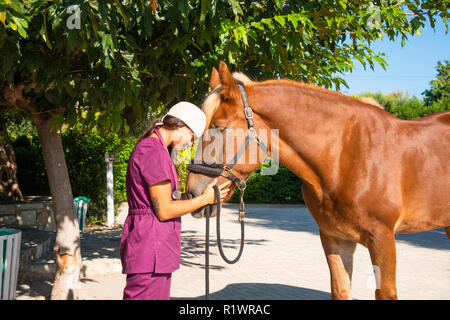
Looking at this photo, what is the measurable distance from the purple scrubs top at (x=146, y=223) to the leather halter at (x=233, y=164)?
20 cm

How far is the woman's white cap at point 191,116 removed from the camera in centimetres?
228

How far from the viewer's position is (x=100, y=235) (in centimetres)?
958

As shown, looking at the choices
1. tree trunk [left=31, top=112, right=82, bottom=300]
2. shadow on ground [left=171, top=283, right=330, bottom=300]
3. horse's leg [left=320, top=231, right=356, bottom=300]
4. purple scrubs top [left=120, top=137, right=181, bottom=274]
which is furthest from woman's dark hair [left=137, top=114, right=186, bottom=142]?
shadow on ground [left=171, top=283, right=330, bottom=300]

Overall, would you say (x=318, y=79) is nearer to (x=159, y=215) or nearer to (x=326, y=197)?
(x=326, y=197)

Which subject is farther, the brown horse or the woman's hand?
the brown horse

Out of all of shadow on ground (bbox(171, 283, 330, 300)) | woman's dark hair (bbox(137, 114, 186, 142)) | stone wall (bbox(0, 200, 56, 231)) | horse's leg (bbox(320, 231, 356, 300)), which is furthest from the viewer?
stone wall (bbox(0, 200, 56, 231))

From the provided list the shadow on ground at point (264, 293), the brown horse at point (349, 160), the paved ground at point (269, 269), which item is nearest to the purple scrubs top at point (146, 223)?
the brown horse at point (349, 160)

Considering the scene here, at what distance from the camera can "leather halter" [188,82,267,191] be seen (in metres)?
2.41

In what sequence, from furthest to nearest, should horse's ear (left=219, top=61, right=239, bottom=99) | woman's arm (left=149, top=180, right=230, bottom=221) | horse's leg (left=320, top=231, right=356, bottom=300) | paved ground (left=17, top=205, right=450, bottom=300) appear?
paved ground (left=17, top=205, right=450, bottom=300) < horse's leg (left=320, top=231, right=356, bottom=300) < horse's ear (left=219, top=61, right=239, bottom=99) < woman's arm (left=149, top=180, right=230, bottom=221)

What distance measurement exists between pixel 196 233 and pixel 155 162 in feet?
28.1

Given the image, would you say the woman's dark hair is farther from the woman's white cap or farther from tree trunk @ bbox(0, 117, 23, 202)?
tree trunk @ bbox(0, 117, 23, 202)

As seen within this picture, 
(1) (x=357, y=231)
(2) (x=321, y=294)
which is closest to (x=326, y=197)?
(1) (x=357, y=231)

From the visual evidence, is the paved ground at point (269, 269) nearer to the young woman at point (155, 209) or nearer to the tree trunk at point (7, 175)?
the young woman at point (155, 209)

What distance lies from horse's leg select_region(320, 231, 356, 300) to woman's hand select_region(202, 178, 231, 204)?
0.89m
